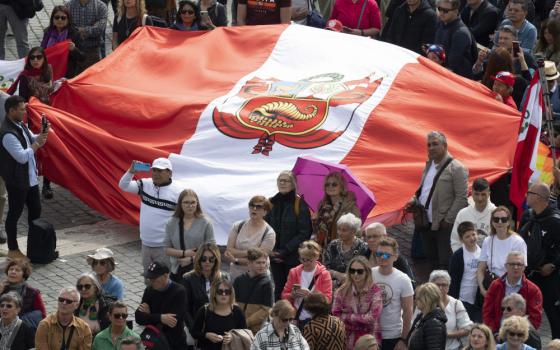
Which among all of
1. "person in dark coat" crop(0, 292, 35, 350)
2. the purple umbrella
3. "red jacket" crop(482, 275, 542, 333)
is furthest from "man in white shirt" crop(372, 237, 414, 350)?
"person in dark coat" crop(0, 292, 35, 350)

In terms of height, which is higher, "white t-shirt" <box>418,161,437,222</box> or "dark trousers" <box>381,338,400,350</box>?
"white t-shirt" <box>418,161,437,222</box>

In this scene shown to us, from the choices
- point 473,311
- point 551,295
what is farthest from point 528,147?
point 473,311

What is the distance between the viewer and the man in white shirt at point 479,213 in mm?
14281

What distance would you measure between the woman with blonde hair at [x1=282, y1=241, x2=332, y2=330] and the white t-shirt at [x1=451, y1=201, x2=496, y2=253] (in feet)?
5.92

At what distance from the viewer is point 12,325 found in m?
12.4

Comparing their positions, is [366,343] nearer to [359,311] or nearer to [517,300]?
[359,311]

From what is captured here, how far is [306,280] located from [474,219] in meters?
2.17

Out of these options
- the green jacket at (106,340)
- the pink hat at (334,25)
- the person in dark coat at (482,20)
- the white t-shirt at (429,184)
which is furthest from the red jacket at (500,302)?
the person in dark coat at (482,20)

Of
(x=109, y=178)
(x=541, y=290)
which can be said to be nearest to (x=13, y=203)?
(x=109, y=178)

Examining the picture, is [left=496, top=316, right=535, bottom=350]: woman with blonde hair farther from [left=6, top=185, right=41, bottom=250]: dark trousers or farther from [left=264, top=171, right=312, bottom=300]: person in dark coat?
[left=6, top=185, right=41, bottom=250]: dark trousers

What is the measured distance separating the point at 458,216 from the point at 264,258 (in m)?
2.41

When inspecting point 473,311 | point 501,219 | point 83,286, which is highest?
point 501,219

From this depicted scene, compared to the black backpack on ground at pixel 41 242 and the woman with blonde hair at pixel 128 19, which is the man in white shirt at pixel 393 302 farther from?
the woman with blonde hair at pixel 128 19

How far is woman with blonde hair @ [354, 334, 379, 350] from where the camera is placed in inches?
458
